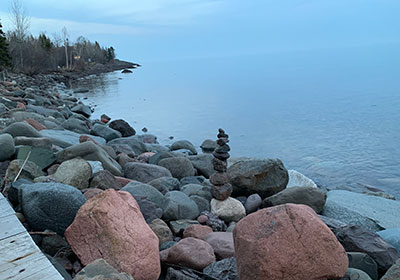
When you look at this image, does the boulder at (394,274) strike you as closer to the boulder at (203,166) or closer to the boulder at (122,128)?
the boulder at (203,166)

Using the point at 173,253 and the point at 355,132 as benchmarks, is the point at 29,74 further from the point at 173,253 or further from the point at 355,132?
the point at 173,253

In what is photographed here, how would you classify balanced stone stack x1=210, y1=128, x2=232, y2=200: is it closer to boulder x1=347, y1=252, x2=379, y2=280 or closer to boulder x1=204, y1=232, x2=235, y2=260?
boulder x1=204, y1=232, x2=235, y2=260

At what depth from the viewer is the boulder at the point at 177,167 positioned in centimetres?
780

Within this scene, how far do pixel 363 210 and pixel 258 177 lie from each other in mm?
1930

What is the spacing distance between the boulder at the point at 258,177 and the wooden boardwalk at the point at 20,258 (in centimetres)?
468

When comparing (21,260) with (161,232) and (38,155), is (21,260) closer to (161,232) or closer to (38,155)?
(161,232)

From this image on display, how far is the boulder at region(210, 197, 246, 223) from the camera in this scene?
18.8 feet

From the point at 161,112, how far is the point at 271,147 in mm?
10002

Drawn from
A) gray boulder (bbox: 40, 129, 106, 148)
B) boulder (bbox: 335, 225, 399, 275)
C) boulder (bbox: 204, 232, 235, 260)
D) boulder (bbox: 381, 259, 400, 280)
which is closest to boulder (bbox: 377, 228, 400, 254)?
boulder (bbox: 335, 225, 399, 275)

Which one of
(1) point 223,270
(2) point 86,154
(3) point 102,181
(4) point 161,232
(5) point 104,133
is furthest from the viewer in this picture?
(5) point 104,133

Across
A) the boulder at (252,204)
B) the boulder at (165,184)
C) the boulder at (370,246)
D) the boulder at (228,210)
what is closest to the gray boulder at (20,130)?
the boulder at (165,184)

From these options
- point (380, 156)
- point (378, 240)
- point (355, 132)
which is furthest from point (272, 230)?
point (355, 132)

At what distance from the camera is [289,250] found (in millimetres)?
3125

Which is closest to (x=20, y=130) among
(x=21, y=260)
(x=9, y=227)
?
(x=9, y=227)
